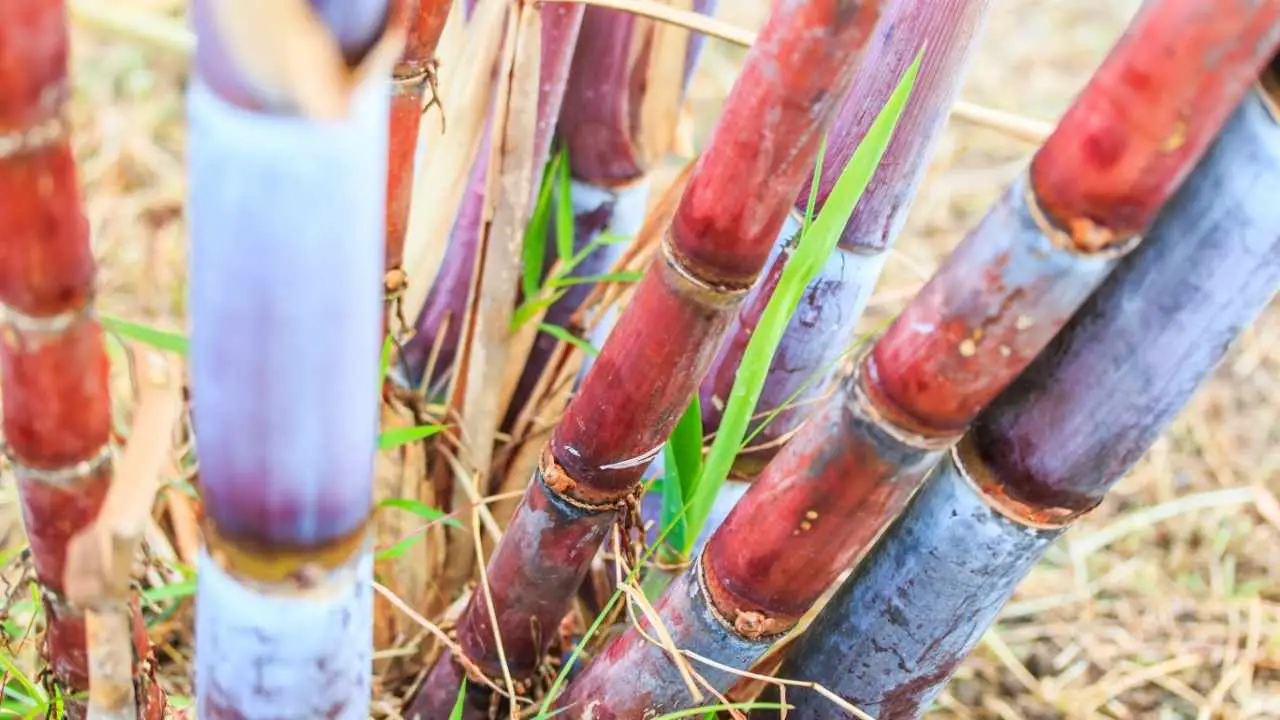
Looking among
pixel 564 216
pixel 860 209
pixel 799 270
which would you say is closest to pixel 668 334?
pixel 799 270

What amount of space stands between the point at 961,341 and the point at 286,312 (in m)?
0.21

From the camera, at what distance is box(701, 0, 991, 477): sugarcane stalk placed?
0.52 meters

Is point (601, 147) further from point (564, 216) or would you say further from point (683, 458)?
point (683, 458)

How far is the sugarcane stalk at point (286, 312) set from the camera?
0.88 feet

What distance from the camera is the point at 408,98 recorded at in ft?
1.92

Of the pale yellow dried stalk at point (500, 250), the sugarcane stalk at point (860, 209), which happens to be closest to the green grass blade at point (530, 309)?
the pale yellow dried stalk at point (500, 250)

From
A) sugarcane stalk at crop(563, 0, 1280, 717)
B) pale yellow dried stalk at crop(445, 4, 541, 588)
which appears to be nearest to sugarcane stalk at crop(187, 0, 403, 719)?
sugarcane stalk at crop(563, 0, 1280, 717)

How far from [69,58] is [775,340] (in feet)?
0.95

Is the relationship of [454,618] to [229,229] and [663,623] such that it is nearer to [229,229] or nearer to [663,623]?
[663,623]

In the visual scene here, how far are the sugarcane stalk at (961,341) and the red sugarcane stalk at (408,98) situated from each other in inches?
10.0

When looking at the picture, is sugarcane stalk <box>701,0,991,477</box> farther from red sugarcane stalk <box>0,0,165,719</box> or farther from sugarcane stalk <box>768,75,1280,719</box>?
red sugarcane stalk <box>0,0,165,719</box>

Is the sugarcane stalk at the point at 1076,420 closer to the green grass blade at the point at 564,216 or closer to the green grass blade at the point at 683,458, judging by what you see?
the green grass blade at the point at 683,458

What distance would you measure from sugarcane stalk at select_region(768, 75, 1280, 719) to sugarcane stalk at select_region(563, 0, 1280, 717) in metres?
0.03

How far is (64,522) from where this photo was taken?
0.45m
